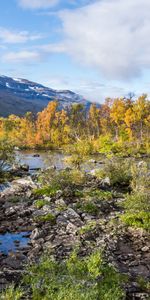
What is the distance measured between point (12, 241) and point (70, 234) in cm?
295

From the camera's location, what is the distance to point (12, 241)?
18.4 meters

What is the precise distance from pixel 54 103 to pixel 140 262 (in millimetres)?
111945

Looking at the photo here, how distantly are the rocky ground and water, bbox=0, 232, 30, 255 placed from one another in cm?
20

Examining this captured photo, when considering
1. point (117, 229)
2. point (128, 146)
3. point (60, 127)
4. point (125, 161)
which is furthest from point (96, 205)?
point (60, 127)

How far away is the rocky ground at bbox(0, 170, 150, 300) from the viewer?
1410 centimetres

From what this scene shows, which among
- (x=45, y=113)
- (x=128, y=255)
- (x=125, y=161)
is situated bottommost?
(x=128, y=255)

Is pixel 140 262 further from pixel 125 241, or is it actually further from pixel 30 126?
pixel 30 126

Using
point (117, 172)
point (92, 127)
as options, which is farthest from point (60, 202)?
point (92, 127)

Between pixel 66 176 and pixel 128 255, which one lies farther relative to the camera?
pixel 66 176

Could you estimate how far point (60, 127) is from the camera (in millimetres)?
121875

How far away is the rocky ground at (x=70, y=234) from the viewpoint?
14.1 metres

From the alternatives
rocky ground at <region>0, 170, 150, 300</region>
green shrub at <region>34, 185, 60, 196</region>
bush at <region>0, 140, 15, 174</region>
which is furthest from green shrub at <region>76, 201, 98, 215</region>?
bush at <region>0, 140, 15, 174</region>

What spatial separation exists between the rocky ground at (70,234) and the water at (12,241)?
0.20m

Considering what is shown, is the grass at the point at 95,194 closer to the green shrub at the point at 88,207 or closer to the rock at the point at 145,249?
the green shrub at the point at 88,207
